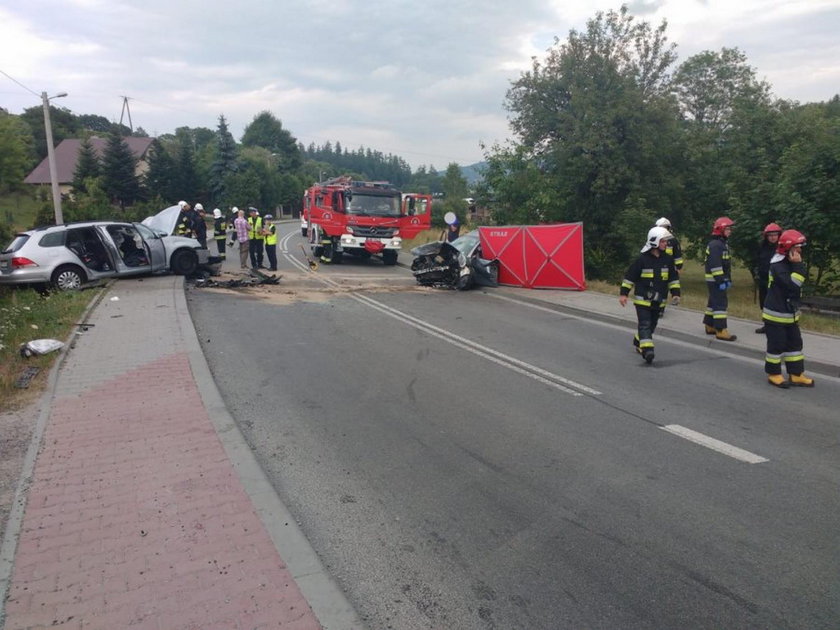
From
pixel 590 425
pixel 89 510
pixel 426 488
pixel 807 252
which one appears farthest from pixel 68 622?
pixel 807 252

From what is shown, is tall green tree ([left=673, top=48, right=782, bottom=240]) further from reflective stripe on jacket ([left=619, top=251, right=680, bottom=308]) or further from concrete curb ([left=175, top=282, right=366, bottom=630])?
concrete curb ([left=175, top=282, right=366, bottom=630])

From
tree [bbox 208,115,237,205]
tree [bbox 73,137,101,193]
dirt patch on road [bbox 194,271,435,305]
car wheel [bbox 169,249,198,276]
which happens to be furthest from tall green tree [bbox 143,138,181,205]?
car wheel [bbox 169,249,198,276]

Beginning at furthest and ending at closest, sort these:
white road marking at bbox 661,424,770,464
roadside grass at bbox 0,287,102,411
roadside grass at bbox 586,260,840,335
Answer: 1. roadside grass at bbox 586,260,840,335
2. roadside grass at bbox 0,287,102,411
3. white road marking at bbox 661,424,770,464

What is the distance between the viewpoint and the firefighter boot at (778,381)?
721 cm

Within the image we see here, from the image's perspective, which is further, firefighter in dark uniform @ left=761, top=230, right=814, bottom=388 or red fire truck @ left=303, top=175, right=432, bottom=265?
red fire truck @ left=303, top=175, right=432, bottom=265

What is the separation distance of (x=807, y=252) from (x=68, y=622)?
56.4 feet

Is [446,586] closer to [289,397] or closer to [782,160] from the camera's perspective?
[289,397]

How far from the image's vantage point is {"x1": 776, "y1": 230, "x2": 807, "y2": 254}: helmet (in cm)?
721

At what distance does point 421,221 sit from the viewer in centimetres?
2177

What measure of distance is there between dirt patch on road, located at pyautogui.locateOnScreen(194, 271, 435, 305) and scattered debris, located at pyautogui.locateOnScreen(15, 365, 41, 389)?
20.3ft

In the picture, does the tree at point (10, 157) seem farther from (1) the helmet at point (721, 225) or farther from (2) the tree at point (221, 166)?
(1) the helmet at point (721, 225)

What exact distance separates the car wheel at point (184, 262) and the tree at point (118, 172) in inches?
1721

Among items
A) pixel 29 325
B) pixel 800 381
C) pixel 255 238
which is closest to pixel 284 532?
pixel 800 381

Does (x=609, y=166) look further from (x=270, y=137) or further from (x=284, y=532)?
(x=270, y=137)
